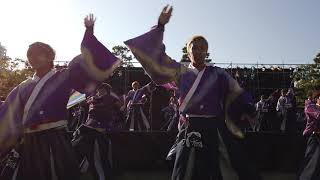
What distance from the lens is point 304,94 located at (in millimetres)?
40125

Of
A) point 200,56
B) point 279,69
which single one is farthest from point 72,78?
point 279,69

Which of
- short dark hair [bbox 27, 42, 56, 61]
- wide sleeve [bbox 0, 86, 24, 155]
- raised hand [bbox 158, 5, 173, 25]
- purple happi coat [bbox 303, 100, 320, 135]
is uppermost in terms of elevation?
raised hand [bbox 158, 5, 173, 25]

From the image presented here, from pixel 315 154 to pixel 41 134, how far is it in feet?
16.1

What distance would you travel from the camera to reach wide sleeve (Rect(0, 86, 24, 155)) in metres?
4.87

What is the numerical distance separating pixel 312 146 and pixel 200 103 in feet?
13.0

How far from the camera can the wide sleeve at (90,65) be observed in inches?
194

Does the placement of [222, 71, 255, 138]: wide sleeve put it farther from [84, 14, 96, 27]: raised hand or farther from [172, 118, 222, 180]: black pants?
[84, 14, 96, 27]: raised hand

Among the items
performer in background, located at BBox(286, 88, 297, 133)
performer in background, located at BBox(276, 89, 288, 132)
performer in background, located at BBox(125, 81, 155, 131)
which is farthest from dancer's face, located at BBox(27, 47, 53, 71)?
performer in background, located at BBox(276, 89, 288, 132)

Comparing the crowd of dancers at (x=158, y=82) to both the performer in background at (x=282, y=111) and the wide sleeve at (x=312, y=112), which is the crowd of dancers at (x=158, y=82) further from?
the performer in background at (x=282, y=111)

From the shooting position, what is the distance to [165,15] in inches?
200

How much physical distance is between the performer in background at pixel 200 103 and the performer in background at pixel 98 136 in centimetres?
362

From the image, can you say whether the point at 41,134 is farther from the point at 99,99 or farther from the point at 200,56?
the point at 99,99

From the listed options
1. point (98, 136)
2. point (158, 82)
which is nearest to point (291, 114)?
point (98, 136)

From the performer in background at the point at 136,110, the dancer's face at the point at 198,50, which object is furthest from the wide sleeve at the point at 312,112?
the performer in background at the point at 136,110
